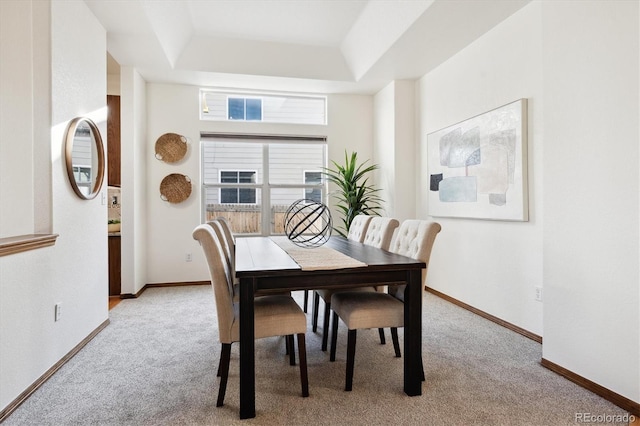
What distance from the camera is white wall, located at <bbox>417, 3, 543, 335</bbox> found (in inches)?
107

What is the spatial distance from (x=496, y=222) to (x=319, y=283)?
2051mm

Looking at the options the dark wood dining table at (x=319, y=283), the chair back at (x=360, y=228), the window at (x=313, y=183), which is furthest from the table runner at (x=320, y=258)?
the window at (x=313, y=183)

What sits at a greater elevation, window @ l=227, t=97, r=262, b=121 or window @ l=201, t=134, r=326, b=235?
window @ l=227, t=97, r=262, b=121

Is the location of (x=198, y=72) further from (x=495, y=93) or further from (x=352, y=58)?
(x=495, y=93)

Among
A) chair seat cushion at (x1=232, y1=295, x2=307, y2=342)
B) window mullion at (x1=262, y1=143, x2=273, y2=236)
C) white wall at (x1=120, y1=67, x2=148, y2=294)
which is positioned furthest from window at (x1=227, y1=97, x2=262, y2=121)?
chair seat cushion at (x1=232, y1=295, x2=307, y2=342)

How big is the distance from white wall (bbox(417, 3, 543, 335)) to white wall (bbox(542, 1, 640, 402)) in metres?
0.52

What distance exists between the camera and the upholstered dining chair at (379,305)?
1965 millimetres

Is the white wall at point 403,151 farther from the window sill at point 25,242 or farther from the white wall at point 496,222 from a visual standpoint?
the window sill at point 25,242

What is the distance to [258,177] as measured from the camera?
494 centimetres

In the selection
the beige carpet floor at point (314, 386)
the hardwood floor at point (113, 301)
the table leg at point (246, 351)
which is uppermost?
the table leg at point (246, 351)

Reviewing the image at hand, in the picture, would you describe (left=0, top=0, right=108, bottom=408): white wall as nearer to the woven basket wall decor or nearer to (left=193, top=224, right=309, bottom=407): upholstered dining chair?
(left=193, top=224, right=309, bottom=407): upholstered dining chair

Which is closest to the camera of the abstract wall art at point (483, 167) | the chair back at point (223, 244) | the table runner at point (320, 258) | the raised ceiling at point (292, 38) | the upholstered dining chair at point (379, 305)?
the table runner at point (320, 258)

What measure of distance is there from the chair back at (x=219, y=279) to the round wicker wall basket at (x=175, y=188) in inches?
116

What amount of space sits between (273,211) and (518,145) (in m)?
3.19
